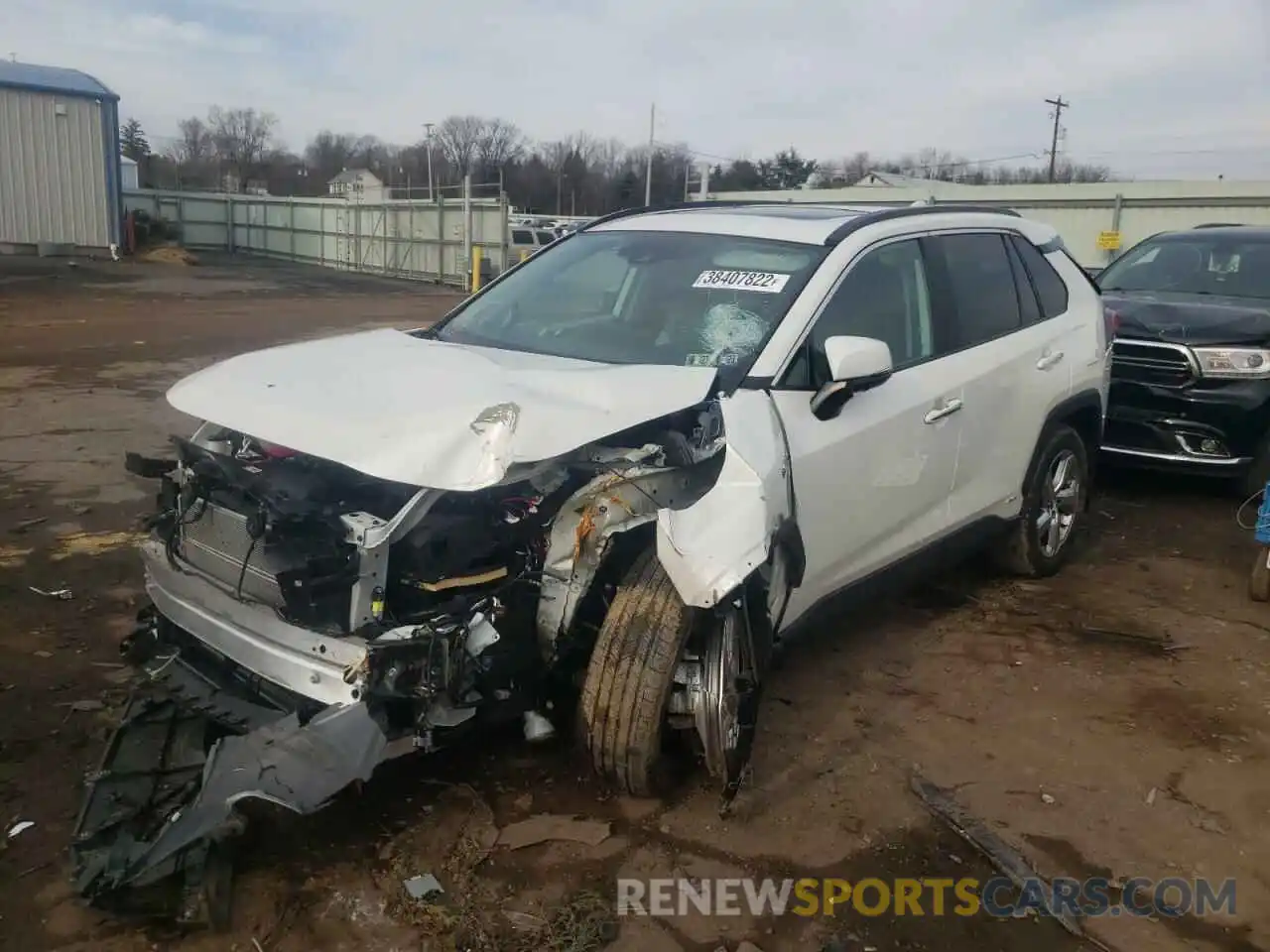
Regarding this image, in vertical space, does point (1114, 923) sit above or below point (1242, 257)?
below

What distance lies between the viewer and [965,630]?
194 inches

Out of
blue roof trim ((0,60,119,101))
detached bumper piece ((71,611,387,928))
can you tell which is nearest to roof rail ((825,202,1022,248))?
detached bumper piece ((71,611,387,928))

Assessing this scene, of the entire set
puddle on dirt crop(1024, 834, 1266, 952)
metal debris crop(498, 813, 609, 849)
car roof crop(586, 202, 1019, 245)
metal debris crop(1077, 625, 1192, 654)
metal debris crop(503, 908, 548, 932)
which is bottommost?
puddle on dirt crop(1024, 834, 1266, 952)

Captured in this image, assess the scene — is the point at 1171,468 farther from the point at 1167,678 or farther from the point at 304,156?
the point at 304,156

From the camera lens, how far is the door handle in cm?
416

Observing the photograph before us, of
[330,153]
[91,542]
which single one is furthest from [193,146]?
[91,542]

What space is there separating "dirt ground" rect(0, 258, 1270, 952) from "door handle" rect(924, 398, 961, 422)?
→ 0.97m

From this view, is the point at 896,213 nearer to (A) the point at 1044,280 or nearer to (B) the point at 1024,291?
(B) the point at 1024,291

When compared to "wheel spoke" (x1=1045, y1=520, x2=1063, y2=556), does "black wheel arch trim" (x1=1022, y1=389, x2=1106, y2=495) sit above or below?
above

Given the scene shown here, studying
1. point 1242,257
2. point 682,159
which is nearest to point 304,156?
point 682,159

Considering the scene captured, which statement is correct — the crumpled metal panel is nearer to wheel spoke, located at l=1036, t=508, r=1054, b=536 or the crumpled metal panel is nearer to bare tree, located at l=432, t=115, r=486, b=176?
wheel spoke, located at l=1036, t=508, r=1054, b=536

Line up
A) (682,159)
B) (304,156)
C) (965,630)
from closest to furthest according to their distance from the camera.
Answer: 1. (965,630)
2. (682,159)
3. (304,156)

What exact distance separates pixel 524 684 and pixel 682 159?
62.0 meters

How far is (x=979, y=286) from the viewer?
4816 mm
